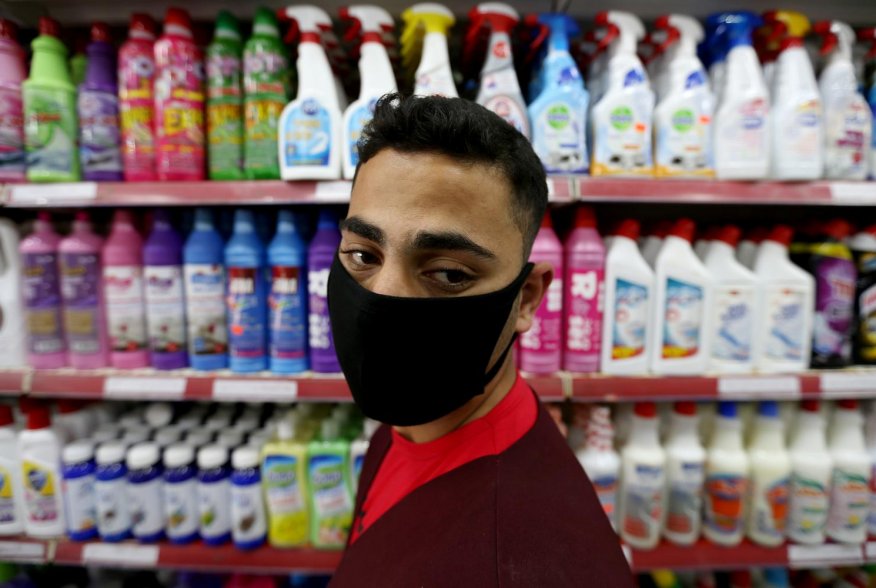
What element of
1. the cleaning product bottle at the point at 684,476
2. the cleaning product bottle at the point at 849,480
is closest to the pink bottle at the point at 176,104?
the cleaning product bottle at the point at 684,476

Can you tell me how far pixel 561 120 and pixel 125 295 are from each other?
1.55 m

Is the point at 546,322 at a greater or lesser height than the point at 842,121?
lesser

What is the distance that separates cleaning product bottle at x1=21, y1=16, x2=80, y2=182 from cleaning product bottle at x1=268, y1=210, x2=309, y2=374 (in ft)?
2.36

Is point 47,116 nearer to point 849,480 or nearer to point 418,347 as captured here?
point 418,347

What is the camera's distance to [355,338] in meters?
0.75

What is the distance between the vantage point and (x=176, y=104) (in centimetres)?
134

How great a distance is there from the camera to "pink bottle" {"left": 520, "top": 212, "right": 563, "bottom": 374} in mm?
1346

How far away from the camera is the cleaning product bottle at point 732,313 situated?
4.60 feet

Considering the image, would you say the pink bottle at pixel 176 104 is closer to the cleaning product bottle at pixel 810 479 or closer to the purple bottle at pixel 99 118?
the purple bottle at pixel 99 118

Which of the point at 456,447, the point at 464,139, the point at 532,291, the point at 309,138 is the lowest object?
the point at 456,447

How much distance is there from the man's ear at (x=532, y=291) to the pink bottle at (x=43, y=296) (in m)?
1.58

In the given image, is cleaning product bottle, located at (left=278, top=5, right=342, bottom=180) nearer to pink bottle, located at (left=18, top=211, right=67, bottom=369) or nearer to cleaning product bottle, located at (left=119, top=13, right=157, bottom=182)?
cleaning product bottle, located at (left=119, top=13, right=157, bottom=182)

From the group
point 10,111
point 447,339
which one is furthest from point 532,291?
point 10,111

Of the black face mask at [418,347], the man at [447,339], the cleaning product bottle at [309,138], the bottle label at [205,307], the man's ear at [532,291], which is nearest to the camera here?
the man at [447,339]
